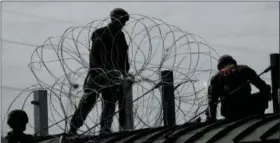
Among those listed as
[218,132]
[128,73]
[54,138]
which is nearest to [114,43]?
[128,73]

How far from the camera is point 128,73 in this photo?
11.7m

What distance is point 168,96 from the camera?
1193 centimetres

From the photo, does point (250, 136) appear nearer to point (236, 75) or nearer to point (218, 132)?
point (218, 132)

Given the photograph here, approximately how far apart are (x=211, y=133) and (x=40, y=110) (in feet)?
13.3

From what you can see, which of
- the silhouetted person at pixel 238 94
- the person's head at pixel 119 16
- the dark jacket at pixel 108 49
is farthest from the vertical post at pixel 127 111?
the silhouetted person at pixel 238 94

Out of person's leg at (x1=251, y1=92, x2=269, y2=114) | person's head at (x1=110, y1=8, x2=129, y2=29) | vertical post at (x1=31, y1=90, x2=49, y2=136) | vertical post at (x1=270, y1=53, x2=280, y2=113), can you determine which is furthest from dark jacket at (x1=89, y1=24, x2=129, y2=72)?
vertical post at (x1=270, y1=53, x2=280, y2=113)

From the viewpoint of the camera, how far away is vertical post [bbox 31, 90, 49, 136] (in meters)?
13.5

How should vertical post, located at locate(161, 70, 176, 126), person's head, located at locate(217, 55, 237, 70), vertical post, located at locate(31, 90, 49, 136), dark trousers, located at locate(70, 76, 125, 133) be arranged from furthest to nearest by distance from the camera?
vertical post, located at locate(31, 90, 49, 136)
person's head, located at locate(217, 55, 237, 70)
dark trousers, located at locate(70, 76, 125, 133)
vertical post, located at locate(161, 70, 176, 126)

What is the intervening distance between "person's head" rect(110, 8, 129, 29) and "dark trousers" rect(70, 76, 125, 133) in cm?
87

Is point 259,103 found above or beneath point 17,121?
above

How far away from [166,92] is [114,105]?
0.94 metres

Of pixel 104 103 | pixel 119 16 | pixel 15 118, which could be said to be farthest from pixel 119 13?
pixel 15 118

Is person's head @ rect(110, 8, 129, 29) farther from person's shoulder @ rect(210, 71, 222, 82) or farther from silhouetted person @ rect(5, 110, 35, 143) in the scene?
silhouetted person @ rect(5, 110, 35, 143)

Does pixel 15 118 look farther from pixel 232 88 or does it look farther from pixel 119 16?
pixel 232 88
